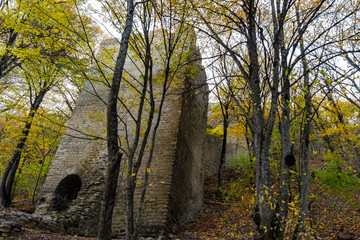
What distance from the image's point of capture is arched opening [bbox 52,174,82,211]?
759cm

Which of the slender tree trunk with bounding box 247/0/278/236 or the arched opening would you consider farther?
the arched opening

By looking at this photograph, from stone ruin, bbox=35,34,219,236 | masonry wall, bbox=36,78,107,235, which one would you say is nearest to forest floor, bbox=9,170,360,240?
stone ruin, bbox=35,34,219,236

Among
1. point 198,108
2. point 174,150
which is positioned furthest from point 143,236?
point 198,108

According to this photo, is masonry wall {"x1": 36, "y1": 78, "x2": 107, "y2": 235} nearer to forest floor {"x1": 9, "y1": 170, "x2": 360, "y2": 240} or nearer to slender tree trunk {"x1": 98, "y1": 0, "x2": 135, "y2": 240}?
forest floor {"x1": 9, "y1": 170, "x2": 360, "y2": 240}

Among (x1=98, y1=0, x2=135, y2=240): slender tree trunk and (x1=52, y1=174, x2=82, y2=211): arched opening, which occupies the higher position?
(x1=98, y1=0, x2=135, y2=240): slender tree trunk

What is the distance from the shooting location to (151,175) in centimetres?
667

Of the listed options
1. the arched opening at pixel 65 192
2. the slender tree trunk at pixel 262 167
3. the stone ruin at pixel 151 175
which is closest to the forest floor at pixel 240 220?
the stone ruin at pixel 151 175

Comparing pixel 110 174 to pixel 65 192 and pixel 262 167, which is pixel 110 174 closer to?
pixel 262 167

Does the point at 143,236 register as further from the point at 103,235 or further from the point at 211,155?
the point at 211,155

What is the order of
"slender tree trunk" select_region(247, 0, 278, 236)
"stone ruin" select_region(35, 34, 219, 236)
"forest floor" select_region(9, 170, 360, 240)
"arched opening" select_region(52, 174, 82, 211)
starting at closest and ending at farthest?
"slender tree trunk" select_region(247, 0, 278, 236) → "forest floor" select_region(9, 170, 360, 240) → "stone ruin" select_region(35, 34, 219, 236) → "arched opening" select_region(52, 174, 82, 211)

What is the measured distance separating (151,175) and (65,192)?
379 centimetres

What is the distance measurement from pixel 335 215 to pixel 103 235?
7900 millimetres

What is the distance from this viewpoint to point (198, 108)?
32.6 ft

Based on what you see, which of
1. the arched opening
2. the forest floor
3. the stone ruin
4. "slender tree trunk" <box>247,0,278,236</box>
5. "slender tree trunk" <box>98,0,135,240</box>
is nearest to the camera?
"slender tree trunk" <box>247,0,278,236</box>
